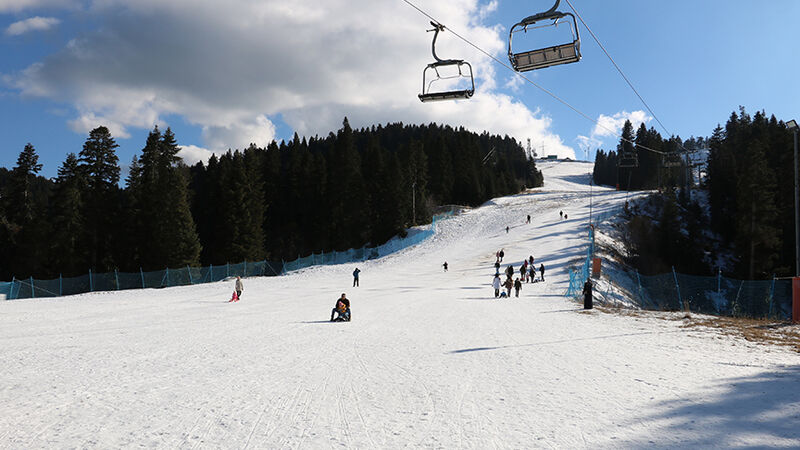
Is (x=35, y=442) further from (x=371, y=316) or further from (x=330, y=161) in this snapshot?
(x=330, y=161)

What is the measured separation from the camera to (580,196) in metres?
83.0

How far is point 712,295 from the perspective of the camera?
85.7 ft

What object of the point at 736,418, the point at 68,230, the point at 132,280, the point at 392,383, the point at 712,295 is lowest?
the point at 712,295

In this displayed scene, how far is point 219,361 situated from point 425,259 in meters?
38.6

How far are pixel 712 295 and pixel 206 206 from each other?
72.8m

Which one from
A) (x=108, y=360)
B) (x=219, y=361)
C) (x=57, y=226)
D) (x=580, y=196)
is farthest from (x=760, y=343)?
(x=580, y=196)

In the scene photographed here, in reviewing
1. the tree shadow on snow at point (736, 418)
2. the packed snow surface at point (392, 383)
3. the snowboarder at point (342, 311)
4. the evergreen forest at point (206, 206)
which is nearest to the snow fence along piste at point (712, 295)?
the packed snow surface at point (392, 383)

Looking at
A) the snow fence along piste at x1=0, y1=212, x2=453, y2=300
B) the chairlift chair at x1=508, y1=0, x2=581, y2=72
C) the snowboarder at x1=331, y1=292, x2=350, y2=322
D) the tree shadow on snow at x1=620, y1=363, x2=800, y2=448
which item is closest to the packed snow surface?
the tree shadow on snow at x1=620, y1=363, x2=800, y2=448

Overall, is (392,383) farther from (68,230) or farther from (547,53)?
(68,230)

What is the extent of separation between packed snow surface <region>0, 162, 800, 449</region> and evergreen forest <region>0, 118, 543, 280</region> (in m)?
36.4

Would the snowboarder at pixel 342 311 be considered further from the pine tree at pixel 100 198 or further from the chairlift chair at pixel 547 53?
the pine tree at pixel 100 198

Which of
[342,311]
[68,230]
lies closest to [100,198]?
[68,230]

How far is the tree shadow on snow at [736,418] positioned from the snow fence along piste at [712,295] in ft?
44.0

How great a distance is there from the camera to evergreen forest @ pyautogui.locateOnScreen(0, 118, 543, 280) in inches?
1898
